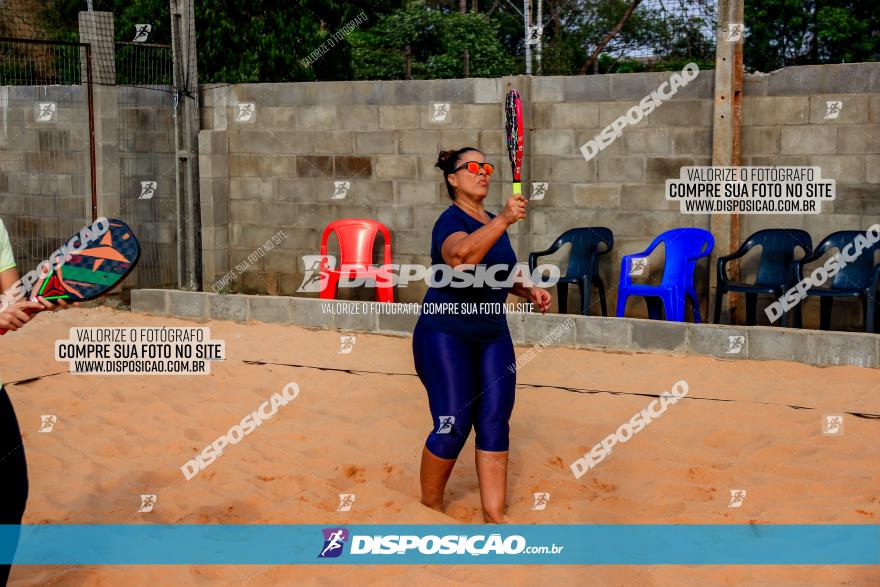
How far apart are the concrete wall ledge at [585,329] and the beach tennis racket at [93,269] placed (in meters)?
5.25

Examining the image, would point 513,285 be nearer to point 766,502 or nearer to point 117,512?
point 766,502

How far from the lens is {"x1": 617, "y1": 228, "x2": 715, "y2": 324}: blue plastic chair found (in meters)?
9.28

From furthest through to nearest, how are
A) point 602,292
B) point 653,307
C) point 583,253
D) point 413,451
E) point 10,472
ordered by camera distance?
point 583,253, point 602,292, point 653,307, point 413,451, point 10,472

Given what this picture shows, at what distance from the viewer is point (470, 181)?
509 cm

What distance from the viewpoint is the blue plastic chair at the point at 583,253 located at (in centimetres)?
979

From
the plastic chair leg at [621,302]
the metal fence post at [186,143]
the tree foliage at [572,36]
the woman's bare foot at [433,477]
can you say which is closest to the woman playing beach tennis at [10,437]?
the woman's bare foot at [433,477]

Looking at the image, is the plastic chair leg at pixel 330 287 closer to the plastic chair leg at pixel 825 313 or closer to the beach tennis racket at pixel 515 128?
the plastic chair leg at pixel 825 313

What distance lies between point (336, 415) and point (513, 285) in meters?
2.30

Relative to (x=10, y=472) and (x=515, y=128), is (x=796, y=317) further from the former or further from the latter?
(x=10, y=472)

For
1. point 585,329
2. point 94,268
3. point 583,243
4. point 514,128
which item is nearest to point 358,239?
point 583,243

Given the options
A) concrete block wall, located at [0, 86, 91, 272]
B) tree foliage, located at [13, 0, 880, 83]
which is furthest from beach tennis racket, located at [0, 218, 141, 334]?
tree foliage, located at [13, 0, 880, 83]

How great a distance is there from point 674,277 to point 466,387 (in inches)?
188

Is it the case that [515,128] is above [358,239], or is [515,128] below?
above

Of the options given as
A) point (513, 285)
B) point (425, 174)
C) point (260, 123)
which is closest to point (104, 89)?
point (260, 123)
